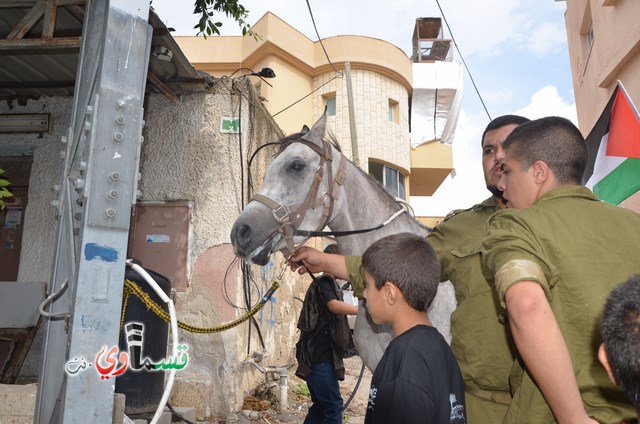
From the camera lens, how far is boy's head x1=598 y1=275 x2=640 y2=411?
83cm

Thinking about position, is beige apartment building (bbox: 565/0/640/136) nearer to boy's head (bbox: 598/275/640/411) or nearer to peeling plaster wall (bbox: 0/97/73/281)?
boy's head (bbox: 598/275/640/411)

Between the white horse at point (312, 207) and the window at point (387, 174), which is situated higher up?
the window at point (387, 174)

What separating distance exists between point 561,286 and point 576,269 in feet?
0.21

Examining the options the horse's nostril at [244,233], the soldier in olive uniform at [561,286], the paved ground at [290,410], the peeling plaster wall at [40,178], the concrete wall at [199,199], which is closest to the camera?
the soldier in olive uniform at [561,286]

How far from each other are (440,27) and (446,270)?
24725mm

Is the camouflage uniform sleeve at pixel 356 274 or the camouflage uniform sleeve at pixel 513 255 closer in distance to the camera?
the camouflage uniform sleeve at pixel 513 255

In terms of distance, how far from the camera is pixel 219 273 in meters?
5.80

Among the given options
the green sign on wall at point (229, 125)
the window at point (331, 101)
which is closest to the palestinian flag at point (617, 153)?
the green sign on wall at point (229, 125)

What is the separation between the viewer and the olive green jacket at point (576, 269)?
130 centimetres

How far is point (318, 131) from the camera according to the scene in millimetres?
3324

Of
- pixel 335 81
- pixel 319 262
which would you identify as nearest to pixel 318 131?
pixel 319 262

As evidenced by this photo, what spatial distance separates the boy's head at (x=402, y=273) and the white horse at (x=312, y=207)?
1165mm

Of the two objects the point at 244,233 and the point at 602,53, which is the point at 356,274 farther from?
the point at 602,53

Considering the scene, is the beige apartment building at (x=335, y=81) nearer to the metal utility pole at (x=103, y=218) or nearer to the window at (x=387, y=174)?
the window at (x=387, y=174)
